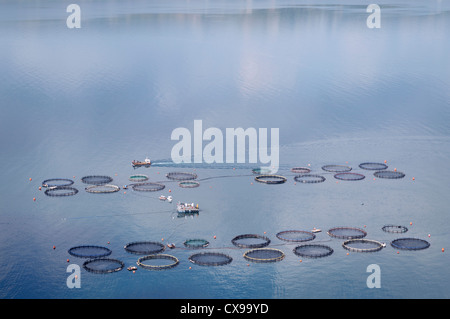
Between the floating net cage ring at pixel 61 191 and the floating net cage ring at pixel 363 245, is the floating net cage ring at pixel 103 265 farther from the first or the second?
the floating net cage ring at pixel 363 245

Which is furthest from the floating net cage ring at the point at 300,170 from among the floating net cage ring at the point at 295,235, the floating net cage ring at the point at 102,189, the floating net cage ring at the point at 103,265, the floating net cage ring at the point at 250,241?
the floating net cage ring at the point at 103,265


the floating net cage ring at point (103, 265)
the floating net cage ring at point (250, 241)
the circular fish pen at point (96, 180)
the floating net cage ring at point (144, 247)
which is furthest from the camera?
the circular fish pen at point (96, 180)

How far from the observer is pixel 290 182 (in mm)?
165250

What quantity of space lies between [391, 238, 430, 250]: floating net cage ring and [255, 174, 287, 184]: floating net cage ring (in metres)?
35.2

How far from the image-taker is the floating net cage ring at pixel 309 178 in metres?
165

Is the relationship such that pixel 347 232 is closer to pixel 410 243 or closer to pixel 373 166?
pixel 410 243

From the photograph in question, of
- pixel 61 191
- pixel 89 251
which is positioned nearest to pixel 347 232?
pixel 89 251

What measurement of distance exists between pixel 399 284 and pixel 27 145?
9966cm

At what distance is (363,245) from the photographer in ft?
438

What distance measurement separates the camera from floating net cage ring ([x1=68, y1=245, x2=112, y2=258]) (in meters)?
128

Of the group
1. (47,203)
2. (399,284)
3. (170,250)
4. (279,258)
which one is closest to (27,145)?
(47,203)

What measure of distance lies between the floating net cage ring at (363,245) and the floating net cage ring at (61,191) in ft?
179

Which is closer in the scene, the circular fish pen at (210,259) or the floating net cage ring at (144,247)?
the circular fish pen at (210,259)
